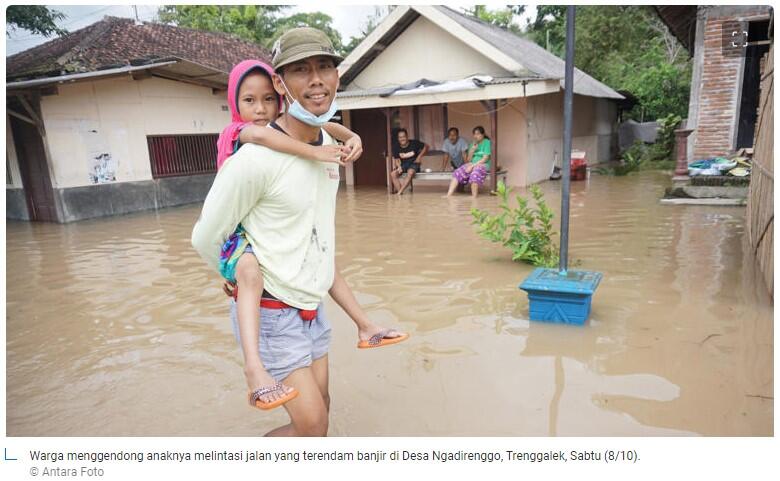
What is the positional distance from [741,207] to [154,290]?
24.6ft

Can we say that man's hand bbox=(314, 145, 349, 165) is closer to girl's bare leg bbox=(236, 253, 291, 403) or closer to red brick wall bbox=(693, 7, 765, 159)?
girl's bare leg bbox=(236, 253, 291, 403)

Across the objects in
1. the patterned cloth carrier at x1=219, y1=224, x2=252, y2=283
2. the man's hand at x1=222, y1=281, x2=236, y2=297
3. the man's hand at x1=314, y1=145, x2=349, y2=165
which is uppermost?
the man's hand at x1=314, y1=145, x2=349, y2=165

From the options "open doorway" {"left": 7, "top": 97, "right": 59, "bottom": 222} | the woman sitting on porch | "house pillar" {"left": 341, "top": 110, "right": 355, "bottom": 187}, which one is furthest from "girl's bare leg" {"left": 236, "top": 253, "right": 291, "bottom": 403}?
"house pillar" {"left": 341, "top": 110, "right": 355, "bottom": 187}

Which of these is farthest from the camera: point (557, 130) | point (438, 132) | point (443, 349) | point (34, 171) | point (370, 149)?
point (370, 149)

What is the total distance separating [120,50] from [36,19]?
117 inches

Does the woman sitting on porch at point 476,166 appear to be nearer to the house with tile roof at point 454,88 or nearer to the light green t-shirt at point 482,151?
the light green t-shirt at point 482,151

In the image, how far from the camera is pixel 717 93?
8.59 m

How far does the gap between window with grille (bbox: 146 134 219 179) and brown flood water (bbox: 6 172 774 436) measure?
5.48m

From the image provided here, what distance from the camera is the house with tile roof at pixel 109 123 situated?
938 centimetres

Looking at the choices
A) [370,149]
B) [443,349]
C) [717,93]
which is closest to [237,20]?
[370,149]

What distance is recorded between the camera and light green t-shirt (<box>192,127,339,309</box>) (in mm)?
1631

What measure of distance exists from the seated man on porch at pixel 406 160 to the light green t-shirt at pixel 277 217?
946 centimetres

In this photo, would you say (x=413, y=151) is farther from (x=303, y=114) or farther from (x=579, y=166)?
(x=303, y=114)

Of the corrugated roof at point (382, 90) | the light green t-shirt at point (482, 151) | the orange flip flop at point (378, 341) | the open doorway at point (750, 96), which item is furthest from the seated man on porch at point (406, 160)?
the orange flip flop at point (378, 341)
